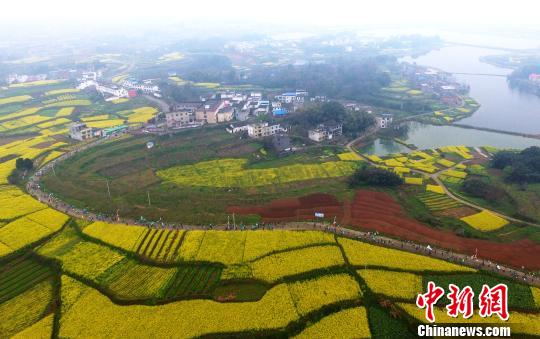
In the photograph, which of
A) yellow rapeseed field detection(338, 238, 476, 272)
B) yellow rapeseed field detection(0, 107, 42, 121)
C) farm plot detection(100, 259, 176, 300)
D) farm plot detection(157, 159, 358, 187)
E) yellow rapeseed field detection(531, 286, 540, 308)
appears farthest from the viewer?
yellow rapeseed field detection(0, 107, 42, 121)

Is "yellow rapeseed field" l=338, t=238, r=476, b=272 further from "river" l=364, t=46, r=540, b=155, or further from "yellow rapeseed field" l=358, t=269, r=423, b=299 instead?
"river" l=364, t=46, r=540, b=155

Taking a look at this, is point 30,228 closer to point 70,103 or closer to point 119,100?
point 119,100

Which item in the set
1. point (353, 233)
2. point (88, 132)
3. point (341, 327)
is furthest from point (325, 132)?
point (341, 327)

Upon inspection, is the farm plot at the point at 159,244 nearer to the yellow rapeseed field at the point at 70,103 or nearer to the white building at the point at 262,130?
the white building at the point at 262,130

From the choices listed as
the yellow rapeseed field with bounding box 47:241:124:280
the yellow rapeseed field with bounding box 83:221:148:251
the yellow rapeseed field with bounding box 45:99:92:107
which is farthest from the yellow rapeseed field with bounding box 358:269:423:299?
the yellow rapeseed field with bounding box 45:99:92:107

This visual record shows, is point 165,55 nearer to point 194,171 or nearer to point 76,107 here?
point 76,107

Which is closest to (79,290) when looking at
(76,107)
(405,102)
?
(76,107)
